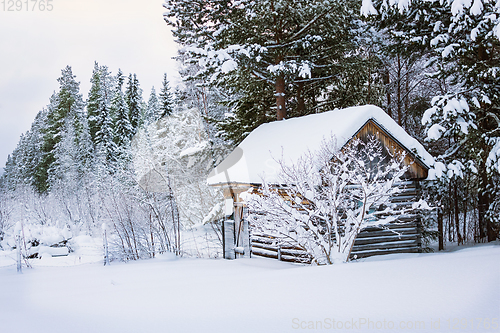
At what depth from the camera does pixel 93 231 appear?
2102 cm

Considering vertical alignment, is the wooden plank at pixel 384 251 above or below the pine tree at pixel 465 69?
below

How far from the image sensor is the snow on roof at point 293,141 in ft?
32.2

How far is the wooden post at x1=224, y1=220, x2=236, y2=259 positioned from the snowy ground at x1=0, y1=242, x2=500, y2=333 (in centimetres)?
708

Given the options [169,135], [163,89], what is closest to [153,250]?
[169,135]

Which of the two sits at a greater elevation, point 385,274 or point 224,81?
point 224,81

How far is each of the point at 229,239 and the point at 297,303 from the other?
9002mm

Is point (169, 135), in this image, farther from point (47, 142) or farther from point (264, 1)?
point (47, 142)

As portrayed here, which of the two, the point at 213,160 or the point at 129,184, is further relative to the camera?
the point at 129,184

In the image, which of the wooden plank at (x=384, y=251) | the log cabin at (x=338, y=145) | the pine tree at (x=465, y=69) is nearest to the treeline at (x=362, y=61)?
the pine tree at (x=465, y=69)

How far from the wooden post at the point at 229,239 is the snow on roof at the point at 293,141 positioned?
1.63m

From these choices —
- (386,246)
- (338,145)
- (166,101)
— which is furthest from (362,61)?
(166,101)

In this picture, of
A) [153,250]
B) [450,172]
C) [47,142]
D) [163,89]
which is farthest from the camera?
[47,142]

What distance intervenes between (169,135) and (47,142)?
20858 mm

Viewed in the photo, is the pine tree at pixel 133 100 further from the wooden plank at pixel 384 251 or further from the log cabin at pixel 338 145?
the wooden plank at pixel 384 251
